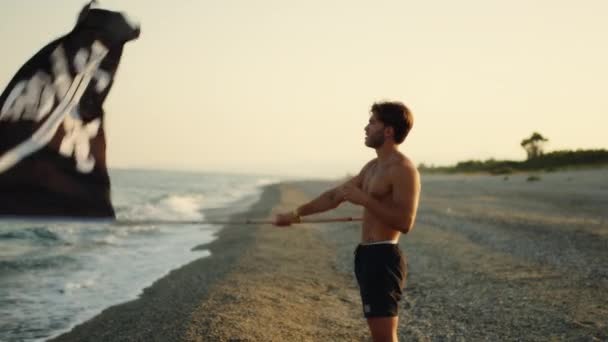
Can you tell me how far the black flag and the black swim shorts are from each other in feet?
6.59

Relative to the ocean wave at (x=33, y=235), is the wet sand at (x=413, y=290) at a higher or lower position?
higher

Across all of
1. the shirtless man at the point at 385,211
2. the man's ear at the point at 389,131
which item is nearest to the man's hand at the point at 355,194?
the shirtless man at the point at 385,211

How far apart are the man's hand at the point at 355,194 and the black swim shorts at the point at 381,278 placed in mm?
422

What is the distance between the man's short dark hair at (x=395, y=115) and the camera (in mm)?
4324

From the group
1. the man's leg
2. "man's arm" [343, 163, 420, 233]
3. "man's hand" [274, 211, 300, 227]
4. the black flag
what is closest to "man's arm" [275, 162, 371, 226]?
"man's hand" [274, 211, 300, 227]

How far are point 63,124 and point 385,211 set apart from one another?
2445 mm

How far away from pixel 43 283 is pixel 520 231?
38.3ft

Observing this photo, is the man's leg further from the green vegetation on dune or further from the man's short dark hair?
the green vegetation on dune

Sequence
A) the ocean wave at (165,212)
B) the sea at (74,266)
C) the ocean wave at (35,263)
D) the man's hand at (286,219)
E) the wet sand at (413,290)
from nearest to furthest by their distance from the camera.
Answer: the man's hand at (286,219)
the wet sand at (413,290)
the sea at (74,266)
the ocean wave at (35,263)
the ocean wave at (165,212)

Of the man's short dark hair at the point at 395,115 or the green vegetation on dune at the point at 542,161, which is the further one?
the green vegetation on dune at the point at 542,161

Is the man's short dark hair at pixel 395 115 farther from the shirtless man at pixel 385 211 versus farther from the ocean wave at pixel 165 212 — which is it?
the ocean wave at pixel 165 212

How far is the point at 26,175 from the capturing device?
13.9 feet

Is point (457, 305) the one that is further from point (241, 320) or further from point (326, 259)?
point (326, 259)

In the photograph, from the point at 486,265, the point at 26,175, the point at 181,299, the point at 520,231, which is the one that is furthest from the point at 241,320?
the point at 520,231
